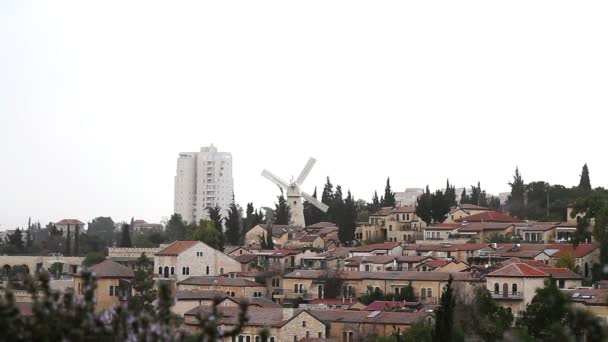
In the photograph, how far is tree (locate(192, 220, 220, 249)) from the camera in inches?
3171

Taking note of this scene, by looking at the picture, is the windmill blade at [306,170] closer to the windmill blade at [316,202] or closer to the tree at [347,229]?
the windmill blade at [316,202]

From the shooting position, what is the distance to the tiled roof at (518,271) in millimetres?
53531

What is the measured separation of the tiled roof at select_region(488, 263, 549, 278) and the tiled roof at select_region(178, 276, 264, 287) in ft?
57.0

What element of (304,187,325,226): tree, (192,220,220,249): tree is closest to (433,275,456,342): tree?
(192,220,220,249): tree

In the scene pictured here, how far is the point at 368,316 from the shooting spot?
5206 cm

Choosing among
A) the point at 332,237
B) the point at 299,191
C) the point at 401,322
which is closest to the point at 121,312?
the point at 401,322

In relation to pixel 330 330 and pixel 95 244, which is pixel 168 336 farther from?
pixel 95 244

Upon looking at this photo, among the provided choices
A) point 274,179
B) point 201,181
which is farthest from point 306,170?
point 201,181

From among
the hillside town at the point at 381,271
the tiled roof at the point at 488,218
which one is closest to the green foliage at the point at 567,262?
the hillside town at the point at 381,271

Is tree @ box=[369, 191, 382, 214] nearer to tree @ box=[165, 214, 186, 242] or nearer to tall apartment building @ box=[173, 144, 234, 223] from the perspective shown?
tree @ box=[165, 214, 186, 242]

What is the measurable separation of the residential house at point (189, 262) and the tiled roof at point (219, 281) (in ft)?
10.0

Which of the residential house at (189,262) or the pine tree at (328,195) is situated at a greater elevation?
the pine tree at (328,195)

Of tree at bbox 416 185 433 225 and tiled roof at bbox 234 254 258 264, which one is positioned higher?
tree at bbox 416 185 433 225

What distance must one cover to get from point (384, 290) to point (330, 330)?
36.5 ft
